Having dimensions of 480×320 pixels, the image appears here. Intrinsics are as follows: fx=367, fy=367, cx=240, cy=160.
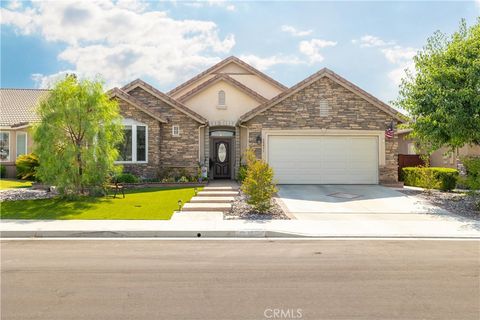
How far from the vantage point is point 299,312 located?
4469 millimetres

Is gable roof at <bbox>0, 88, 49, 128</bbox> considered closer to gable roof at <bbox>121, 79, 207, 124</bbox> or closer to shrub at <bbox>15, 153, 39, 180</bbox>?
shrub at <bbox>15, 153, 39, 180</bbox>

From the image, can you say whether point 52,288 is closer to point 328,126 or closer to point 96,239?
point 96,239

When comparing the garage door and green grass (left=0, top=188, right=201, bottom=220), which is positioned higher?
the garage door

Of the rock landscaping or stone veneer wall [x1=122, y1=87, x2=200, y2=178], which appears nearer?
the rock landscaping

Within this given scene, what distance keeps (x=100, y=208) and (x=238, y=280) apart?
7835 mm

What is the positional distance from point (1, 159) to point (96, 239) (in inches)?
731

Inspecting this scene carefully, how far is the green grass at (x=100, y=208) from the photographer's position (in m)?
10.9

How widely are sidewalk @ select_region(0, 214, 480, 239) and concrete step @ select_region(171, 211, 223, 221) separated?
438 mm

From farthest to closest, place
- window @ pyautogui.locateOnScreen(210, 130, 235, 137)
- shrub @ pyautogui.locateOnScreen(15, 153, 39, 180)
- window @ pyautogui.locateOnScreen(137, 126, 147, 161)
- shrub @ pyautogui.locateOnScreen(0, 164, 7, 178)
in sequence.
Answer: shrub @ pyautogui.locateOnScreen(0, 164, 7, 178)
shrub @ pyautogui.locateOnScreen(15, 153, 39, 180)
window @ pyautogui.locateOnScreen(210, 130, 235, 137)
window @ pyautogui.locateOnScreen(137, 126, 147, 161)

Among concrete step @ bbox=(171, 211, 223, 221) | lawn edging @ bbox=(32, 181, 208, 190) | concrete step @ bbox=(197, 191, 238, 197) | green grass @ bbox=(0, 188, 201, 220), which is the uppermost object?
lawn edging @ bbox=(32, 181, 208, 190)

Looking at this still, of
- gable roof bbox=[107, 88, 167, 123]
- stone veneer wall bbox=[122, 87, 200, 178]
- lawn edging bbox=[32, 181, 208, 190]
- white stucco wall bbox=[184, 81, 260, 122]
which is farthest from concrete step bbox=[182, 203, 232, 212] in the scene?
white stucco wall bbox=[184, 81, 260, 122]

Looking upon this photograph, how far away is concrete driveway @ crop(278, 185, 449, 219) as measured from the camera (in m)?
12.4

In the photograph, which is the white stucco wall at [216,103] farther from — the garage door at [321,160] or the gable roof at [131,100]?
the garage door at [321,160]
